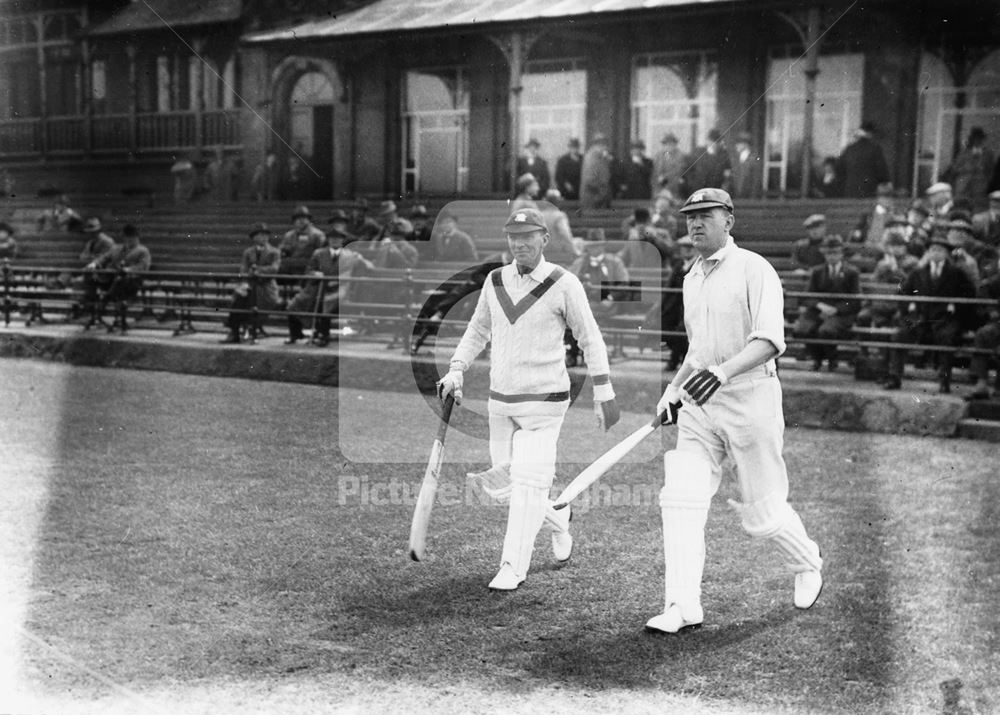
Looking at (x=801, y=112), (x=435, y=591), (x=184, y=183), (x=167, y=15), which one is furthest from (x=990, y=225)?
(x=167, y=15)

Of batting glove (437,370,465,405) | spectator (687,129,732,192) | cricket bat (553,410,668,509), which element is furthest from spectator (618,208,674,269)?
cricket bat (553,410,668,509)

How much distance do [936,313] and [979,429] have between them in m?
1.29

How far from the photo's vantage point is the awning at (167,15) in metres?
27.5

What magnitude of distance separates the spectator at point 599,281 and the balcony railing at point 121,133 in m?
17.0

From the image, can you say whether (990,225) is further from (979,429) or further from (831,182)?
(831,182)

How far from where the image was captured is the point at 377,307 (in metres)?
14.6

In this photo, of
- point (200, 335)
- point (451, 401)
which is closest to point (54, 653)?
point (451, 401)

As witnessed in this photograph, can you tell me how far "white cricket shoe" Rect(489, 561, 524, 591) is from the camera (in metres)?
5.82

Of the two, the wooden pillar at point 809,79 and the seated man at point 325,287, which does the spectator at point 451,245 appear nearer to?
the seated man at point 325,287

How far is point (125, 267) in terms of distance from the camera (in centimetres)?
1738

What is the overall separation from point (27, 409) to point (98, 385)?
6.90 ft

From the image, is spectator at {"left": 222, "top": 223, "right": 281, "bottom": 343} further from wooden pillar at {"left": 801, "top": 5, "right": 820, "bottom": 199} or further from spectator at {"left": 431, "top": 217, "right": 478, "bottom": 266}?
wooden pillar at {"left": 801, "top": 5, "right": 820, "bottom": 199}

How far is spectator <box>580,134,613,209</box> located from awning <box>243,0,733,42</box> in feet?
8.19

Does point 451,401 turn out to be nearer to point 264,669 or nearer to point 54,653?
point 264,669
